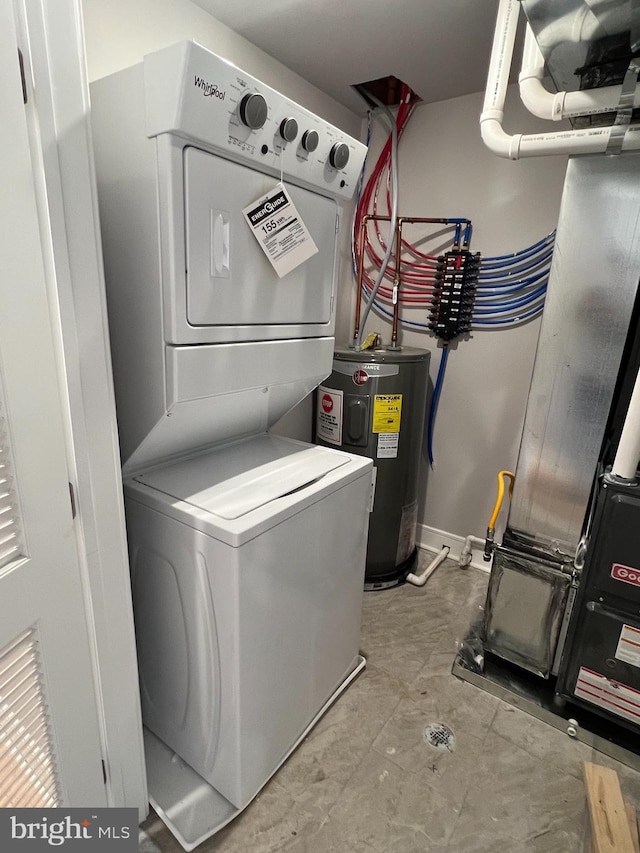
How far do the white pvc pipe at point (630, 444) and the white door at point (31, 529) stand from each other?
137 centimetres

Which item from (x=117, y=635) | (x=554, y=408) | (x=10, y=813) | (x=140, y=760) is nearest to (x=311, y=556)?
(x=117, y=635)

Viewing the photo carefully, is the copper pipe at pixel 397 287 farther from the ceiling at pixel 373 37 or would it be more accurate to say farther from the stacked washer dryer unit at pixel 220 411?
the stacked washer dryer unit at pixel 220 411

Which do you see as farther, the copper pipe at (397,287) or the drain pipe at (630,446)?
the copper pipe at (397,287)

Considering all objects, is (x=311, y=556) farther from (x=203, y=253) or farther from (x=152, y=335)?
(x=203, y=253)

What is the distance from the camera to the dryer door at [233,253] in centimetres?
95

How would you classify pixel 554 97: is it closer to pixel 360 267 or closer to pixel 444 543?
pixel 360 267

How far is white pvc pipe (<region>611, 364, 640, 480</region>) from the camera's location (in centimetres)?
122

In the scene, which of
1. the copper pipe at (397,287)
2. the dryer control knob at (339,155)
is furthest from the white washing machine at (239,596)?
the copper pipe at (397,287)

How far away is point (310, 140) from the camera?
112 cm

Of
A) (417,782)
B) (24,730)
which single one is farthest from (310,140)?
(417,782)

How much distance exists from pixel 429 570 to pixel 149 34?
2.36 meters

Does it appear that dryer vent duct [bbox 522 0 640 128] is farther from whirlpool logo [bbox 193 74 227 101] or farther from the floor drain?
the floor drain

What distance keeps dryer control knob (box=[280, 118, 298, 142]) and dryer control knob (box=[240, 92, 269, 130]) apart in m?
0.08

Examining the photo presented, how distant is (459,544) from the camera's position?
96.3 inches
